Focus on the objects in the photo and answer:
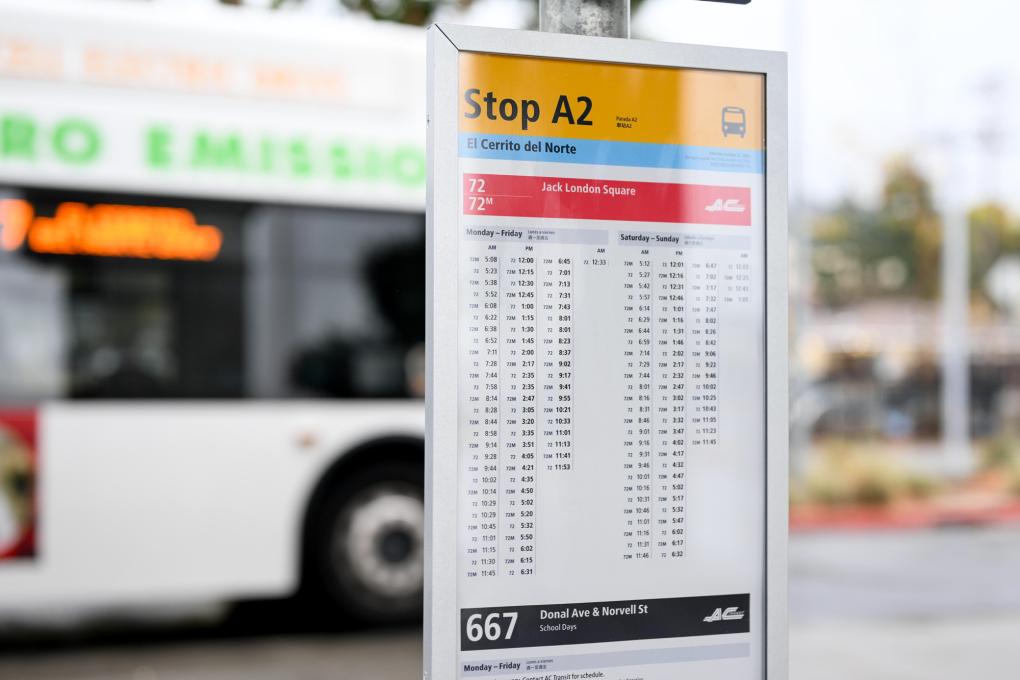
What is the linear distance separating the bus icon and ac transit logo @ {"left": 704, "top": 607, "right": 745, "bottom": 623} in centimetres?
101

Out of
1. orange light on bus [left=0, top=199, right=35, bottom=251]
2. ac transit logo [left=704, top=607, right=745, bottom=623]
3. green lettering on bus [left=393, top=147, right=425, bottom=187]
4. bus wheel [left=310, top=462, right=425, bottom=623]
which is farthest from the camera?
green lettering on bus [left=393, top=147, right=425, bottom=187]

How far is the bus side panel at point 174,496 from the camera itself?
6.39 metres

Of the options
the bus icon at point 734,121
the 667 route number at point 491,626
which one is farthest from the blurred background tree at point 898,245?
the 667 route number at point 491,626

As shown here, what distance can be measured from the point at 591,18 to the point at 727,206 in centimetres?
50

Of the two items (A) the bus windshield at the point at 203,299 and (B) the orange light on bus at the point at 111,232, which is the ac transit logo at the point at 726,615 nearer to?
(A) the bus windshield at the point at 203,299

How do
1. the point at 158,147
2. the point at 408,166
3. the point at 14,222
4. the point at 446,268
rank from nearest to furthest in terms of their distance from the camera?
the point at 446,268 → the point at 14,222 → the point at 158,147 → the point at 408,166

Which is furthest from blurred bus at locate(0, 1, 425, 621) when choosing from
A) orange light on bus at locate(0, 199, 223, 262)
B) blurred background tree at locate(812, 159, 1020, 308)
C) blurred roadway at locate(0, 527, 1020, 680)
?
blurred background tree at locate(812, 159, 1020, 308)

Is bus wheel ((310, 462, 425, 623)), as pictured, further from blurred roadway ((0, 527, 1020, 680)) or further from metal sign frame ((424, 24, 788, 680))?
metal sign frame ((424, 24, 788, 680))

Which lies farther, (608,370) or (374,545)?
(374,545)

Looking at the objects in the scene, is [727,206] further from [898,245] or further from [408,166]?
[898,245]

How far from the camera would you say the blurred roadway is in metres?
6.37

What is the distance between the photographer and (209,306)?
6.75 metres

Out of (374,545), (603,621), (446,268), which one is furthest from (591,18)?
(374,545)

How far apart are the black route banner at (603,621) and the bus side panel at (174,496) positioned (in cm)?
472
